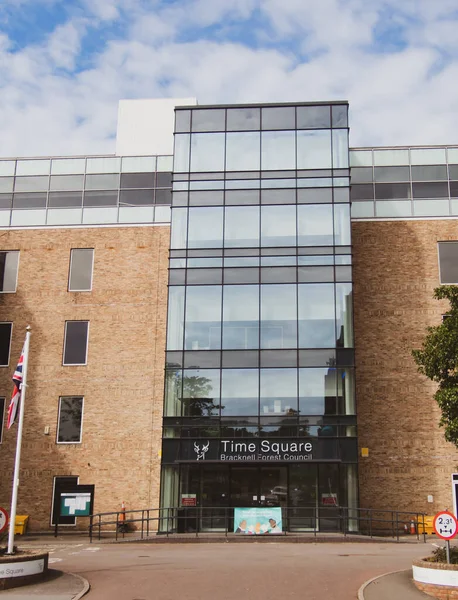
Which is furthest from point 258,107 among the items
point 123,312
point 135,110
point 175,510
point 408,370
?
point 175,510

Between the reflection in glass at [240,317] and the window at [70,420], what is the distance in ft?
24.1

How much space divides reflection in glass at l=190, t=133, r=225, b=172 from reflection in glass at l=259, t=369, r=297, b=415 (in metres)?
9.29

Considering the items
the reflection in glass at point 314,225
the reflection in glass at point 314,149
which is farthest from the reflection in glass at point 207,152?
the reflection in glass at point 314,225

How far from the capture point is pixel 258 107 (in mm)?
31250

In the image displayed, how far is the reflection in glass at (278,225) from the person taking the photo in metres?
29.7

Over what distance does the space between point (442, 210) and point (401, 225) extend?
76.8 inches

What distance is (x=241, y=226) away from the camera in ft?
98.7

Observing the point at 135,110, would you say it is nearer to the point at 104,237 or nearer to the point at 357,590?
the point at 104,237

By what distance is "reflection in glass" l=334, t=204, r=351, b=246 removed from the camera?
96.4 feet

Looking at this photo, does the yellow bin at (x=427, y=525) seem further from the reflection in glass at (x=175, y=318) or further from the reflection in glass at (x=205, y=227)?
the reflection in glass at (x=205, y=227)

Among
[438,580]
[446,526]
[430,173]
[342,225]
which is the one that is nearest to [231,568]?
[438,580]

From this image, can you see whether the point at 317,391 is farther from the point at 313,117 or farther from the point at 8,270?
the point at 8,270

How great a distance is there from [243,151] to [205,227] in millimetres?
3864

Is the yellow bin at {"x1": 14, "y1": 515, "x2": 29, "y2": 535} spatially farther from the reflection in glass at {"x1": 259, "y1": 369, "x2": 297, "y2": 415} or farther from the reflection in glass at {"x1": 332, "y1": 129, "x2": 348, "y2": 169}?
the reflection in glass at {"x1": 332, "y1": 129, "x2": 348, "y2": 169}
